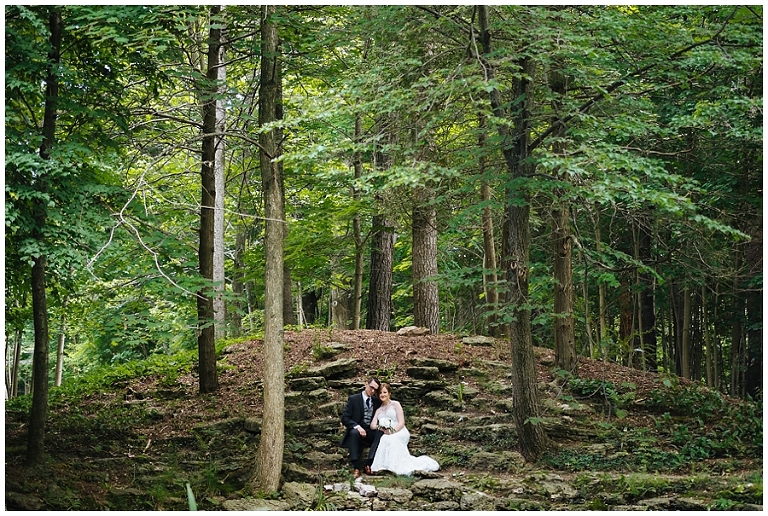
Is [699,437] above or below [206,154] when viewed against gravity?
below

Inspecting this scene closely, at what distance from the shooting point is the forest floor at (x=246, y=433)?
25.7 feet

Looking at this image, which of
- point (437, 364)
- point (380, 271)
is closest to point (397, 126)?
point (437, 364)

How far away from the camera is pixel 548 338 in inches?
753

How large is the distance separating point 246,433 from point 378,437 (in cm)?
209

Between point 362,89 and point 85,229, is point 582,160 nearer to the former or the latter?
point 362,89

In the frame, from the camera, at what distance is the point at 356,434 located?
8.83m

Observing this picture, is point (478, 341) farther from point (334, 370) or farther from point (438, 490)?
point (438, 490)

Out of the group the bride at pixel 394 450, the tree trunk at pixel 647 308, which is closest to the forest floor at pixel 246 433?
the bride at pixel 394 450

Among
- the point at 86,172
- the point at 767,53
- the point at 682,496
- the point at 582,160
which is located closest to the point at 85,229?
the point at 86,172

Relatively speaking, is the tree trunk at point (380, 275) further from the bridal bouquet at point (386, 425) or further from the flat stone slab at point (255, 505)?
the flat stone slab at point (255, 505)

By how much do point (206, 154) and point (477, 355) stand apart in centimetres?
570

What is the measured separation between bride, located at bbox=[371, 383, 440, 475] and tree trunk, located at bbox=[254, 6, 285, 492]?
1.36 meters

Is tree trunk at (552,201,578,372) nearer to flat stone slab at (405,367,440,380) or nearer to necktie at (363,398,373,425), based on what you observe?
flat stone slab at (405,367,440,380)

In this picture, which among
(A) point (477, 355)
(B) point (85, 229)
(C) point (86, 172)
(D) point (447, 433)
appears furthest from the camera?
(A) point (477, 355)
